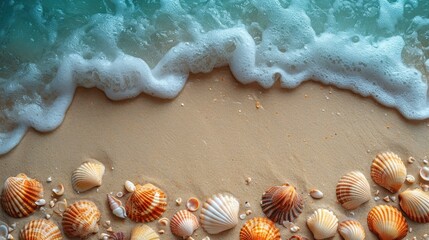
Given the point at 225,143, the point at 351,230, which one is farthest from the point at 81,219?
the point at 351,230

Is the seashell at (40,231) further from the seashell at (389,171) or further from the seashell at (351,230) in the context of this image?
the seashell at (389,171)

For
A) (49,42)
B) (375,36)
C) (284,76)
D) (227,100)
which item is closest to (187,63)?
(227,100)

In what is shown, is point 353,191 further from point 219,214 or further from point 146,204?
point 146,204

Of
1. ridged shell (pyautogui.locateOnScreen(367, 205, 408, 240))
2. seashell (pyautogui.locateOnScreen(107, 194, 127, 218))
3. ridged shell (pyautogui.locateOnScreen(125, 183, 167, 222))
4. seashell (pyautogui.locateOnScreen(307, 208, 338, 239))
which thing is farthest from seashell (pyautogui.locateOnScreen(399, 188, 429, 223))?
seashell (pyautogui.locateOnScreen(107, 194, 127, 218))

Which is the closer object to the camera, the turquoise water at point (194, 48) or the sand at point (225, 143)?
the sand at point (225, 143)

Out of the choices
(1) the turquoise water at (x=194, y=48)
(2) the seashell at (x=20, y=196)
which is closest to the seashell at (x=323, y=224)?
(1) the turquoise water at (x=194, y=48)

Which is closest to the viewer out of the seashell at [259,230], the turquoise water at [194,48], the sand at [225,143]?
the seashell at [259,230]

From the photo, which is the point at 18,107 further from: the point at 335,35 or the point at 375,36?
the point at 375,36
